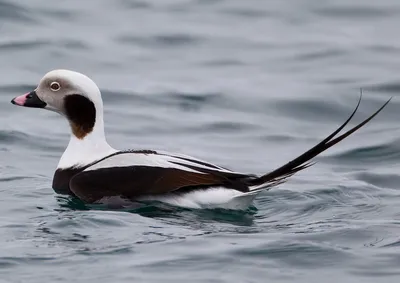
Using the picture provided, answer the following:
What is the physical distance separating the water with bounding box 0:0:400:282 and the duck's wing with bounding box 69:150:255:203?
109 mm

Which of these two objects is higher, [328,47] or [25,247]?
[328,47]

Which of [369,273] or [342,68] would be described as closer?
[369,273]

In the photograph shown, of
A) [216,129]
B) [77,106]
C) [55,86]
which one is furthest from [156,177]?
[216,129]

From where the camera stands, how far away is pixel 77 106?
7.59m

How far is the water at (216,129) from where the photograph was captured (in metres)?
5.96

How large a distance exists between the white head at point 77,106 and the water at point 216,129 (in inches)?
11.9

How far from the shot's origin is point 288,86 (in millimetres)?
11602

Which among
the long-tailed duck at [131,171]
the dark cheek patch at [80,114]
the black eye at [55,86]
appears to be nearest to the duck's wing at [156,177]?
the long-tailed duck at [131,171]

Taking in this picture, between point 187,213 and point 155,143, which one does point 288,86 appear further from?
point 187,213

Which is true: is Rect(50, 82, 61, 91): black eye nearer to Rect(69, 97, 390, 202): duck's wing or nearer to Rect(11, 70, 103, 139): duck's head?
Rect(11, 70, 103, 139): duck's head

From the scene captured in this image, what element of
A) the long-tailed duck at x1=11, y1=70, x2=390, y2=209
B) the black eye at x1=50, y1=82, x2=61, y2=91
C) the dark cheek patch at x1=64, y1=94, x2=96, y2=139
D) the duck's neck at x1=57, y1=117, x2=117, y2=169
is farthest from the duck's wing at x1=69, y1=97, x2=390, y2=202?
the black eye at x1=50, y1=82, x2=61, y2=91

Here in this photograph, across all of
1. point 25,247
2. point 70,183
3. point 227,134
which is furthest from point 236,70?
point 25,247

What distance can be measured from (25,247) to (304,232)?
1.37m

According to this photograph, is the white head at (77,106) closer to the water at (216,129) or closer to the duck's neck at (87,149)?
the duck's neck at (87,149)
